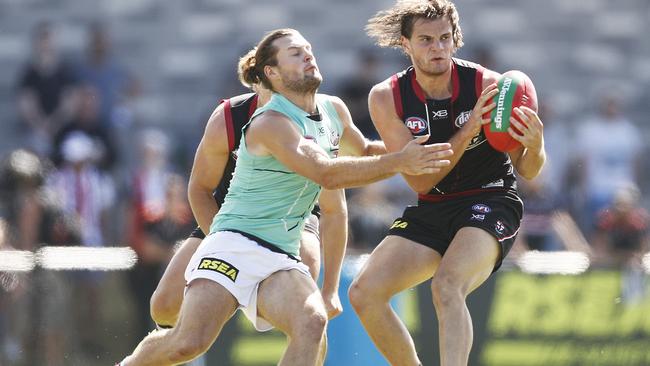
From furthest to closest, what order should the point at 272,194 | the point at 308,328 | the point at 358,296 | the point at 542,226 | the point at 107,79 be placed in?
1. the point at 107,79
2. the point at 542,226
3. the point at 358,296
4. the point at 272,194
5. the point at 308,328

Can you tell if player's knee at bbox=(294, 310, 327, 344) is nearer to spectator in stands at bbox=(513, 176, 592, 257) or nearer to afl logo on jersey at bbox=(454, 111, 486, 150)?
afl logo on jersey at bbox=(454, 111, 486, 150)

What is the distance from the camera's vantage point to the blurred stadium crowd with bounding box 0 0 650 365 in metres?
10.0

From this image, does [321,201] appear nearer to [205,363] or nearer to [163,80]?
[205,363]

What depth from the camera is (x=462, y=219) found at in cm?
688

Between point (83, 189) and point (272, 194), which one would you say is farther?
point (83, 189)

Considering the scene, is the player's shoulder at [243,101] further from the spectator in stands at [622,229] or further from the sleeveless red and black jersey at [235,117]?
the spectator in stands at [622,229]

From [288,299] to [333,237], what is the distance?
3.11 feet

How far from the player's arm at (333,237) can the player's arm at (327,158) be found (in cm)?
86

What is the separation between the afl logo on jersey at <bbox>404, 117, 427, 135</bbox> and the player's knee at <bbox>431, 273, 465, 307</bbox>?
2.63 ft

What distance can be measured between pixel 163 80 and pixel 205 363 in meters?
4.79

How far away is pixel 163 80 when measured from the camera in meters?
13.9

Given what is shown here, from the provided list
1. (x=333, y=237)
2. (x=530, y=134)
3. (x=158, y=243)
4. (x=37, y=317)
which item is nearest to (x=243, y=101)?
(x=333, y=237)

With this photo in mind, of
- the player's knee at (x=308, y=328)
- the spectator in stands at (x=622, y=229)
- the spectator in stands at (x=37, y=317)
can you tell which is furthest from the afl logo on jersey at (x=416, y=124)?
the spectator in stands at (x=622, y=229)

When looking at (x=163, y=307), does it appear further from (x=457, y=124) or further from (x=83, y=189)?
(x=83, y=189)
